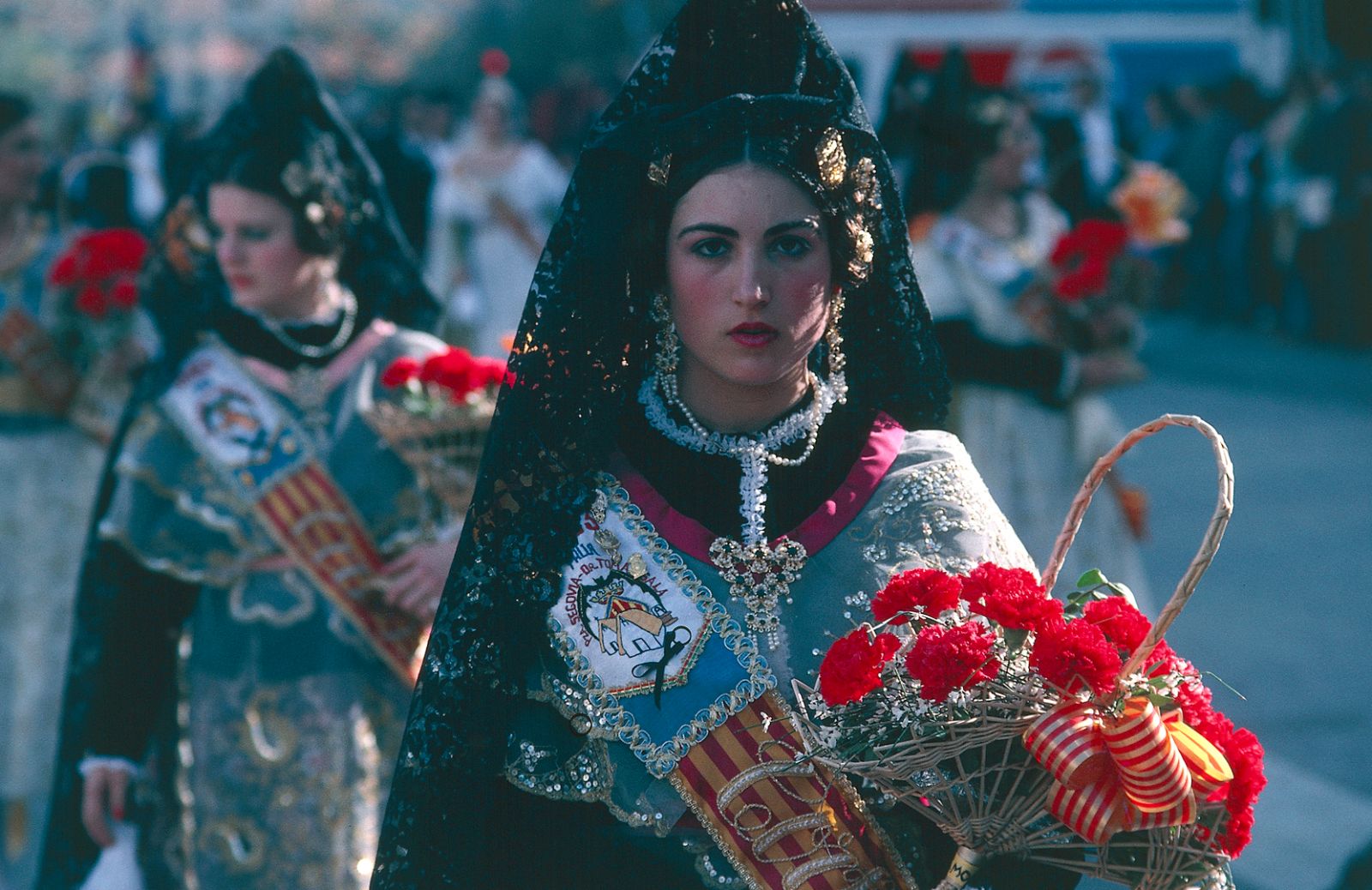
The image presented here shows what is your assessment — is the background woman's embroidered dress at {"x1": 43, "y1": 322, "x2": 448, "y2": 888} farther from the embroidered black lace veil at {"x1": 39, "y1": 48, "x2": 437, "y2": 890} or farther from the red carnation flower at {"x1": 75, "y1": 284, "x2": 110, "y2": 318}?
the red carnation flower at {"x1": 75, "y1": 284, "x2": 110, "y2": 318}

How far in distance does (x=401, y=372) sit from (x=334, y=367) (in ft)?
0.81

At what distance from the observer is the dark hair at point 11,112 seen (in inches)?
247

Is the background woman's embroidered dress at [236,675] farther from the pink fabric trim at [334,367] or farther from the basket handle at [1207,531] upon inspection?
the basket handle at [1207,531]

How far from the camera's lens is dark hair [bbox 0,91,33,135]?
6.26 meters

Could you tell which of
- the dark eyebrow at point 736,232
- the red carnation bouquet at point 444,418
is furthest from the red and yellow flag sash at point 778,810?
the red carnation bouquet at point 444,418

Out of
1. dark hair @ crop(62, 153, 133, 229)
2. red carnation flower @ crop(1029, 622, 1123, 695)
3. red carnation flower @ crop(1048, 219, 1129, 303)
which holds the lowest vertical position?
red carnation flower @ crop(1029, 622, 1123, 695)

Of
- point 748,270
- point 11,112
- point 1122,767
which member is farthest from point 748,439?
point 11,112

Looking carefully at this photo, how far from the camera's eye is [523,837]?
267 cm

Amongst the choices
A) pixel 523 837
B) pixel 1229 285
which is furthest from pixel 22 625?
pixel 1229 285

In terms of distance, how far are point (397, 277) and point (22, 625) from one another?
2624mm

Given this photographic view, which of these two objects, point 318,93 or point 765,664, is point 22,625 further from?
point 765,664

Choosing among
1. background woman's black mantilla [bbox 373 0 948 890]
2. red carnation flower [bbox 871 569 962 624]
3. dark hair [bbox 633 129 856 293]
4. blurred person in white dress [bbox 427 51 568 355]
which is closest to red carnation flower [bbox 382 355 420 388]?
background woman's black mantilla [bbox 373 0 948 890]

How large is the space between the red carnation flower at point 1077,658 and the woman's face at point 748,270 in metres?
0.65

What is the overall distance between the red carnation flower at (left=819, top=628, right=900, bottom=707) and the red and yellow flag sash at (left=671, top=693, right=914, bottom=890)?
24 centimetres
